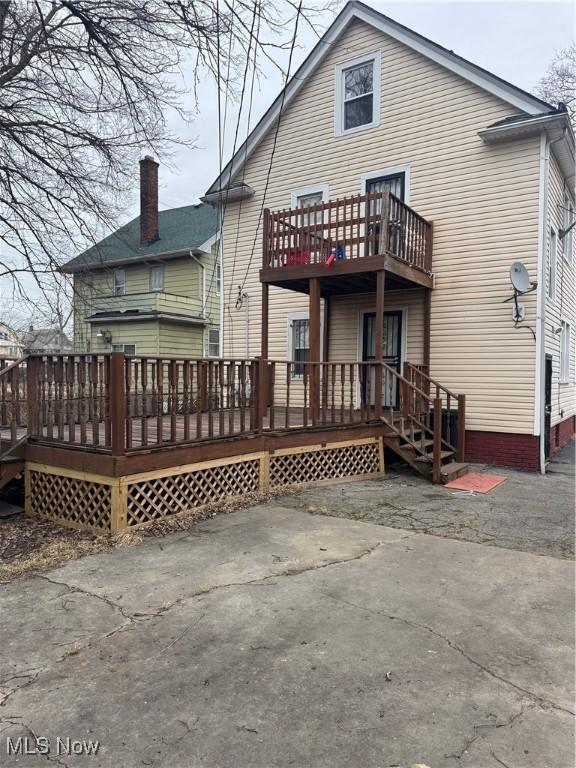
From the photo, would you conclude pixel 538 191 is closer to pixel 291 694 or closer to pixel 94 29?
pixel 94 29

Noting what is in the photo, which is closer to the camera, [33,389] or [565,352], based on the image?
[33,389]

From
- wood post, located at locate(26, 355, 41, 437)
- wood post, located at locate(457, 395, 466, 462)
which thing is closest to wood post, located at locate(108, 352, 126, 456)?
wood post, located at locate(26, 355, 41, 437)

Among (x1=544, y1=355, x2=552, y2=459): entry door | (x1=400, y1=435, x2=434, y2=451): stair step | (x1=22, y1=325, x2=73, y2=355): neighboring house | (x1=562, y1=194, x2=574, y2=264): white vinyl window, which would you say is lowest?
(x1=400, y1=435, x2=434, y2=451): stair step

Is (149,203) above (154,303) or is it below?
above

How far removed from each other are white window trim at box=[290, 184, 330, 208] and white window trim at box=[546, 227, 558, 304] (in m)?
4.65

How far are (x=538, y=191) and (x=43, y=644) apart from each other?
9.55m

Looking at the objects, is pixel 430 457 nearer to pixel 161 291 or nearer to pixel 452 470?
pixel 452 470

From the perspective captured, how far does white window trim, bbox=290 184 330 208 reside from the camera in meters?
11.3

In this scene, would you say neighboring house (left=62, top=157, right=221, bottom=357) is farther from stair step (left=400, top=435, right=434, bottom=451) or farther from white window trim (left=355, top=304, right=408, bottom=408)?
stair step (left=400, top=435, right=434, bottom=451)

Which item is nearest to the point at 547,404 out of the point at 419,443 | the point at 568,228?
the point at 419,443

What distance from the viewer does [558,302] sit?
1044 centimetres

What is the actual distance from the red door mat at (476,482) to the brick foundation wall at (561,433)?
279 centimetres

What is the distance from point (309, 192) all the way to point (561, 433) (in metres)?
8.02

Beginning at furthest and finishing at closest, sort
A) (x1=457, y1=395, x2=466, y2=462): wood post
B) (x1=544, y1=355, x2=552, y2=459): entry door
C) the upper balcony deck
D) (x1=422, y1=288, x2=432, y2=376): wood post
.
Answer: (x1=422, y1=288, x2=432, y2=376): wood post < (x1=544, y1=355, x2=552, y2=459): entry door < (x1=457, y1=395, x2=466, y2=462): wood post < the upper balcony deck
